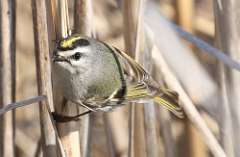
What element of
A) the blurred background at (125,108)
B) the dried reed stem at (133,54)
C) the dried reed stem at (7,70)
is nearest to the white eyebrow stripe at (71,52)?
the dried reed stem at (133,54)

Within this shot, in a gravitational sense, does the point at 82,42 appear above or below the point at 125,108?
above

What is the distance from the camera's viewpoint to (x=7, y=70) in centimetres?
190

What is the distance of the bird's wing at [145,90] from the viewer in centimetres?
196

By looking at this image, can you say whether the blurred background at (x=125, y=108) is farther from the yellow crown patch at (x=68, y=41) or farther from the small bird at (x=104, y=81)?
the yellow crown patch at (x=68, y=41)

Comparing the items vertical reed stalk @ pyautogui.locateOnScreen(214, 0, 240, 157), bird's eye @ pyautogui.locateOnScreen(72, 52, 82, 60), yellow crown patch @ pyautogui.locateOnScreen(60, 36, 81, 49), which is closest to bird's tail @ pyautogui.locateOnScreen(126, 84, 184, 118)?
vertical reed stalk @ pyautogui.locateOnScreen(214, 0, 240, 157)

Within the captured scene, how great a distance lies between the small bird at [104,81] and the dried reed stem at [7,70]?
23cm

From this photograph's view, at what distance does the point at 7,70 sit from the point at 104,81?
370 millimetres

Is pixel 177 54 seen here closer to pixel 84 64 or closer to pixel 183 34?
pixel 183 34

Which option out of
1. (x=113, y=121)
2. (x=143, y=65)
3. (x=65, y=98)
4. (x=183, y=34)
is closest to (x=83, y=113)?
(x=65, y=98)

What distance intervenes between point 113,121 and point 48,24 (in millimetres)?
1108

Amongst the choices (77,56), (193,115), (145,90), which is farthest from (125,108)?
(77,56)

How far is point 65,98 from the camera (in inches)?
66.3

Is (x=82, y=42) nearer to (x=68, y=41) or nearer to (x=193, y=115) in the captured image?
(x=68, y=41)

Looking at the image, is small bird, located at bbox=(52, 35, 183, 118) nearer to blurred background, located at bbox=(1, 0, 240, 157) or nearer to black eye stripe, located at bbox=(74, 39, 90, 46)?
black eye stripe, located at bbox=(74, 39, 90, 46)
